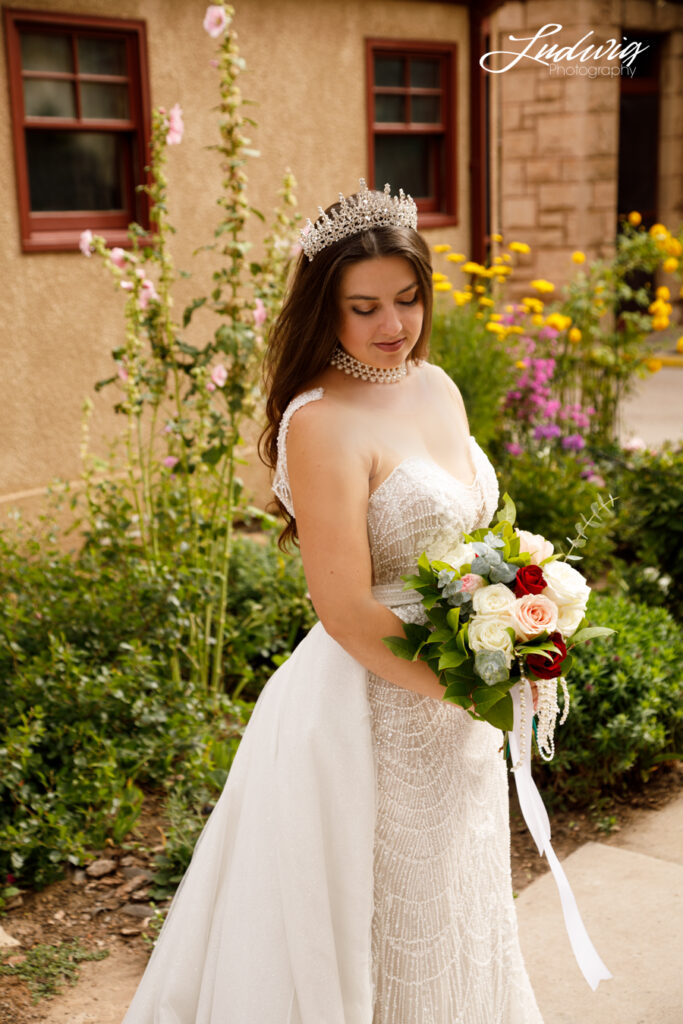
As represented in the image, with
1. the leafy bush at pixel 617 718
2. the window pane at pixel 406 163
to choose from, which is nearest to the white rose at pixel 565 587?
the leafy bush at pixel 617 718

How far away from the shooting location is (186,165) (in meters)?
6.96

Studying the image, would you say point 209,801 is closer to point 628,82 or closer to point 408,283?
point 408,283

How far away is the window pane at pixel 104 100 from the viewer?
21.6ft

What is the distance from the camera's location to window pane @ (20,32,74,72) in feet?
20.4

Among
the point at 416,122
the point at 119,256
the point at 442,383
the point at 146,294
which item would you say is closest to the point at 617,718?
the point at 442,383

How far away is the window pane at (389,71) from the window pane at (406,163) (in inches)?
16.1

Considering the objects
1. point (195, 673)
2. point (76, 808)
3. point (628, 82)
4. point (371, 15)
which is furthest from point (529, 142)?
point (76, 808)

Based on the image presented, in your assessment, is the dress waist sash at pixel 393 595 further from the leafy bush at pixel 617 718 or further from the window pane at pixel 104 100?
the window pane at pixel 104 100

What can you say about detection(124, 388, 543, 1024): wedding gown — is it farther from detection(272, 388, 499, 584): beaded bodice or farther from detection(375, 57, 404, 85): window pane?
detection(375, 57, 404, 85): window pane

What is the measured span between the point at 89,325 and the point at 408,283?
4.85 meters

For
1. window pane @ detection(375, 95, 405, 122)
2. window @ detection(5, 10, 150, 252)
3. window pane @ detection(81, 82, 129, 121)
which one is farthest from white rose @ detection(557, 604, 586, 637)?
window pane @ detection(375, 95, 405, 122)

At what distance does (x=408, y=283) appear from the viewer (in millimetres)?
2135

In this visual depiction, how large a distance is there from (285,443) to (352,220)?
465 mm

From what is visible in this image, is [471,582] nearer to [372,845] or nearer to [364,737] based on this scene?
[364,737]
